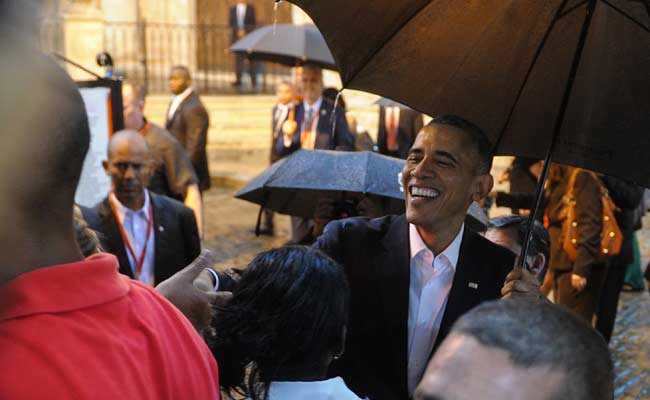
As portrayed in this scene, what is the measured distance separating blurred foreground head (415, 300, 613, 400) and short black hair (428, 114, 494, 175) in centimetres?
177

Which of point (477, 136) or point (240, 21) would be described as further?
point (240, 21)

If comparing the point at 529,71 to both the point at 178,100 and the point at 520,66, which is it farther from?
the point at 178,100

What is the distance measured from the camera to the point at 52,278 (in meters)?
1.36

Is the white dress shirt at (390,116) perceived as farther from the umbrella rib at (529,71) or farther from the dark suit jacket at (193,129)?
the umbrella rib at (529,71)

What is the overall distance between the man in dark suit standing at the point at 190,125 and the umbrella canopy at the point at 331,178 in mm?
4855

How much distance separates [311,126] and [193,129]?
4.19ft

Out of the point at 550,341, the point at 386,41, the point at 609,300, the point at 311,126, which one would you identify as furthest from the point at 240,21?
the point at 550,341

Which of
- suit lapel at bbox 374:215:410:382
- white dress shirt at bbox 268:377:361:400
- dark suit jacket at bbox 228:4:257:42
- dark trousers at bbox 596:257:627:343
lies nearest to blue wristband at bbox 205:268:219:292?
white dress shirt at bbox 268:377:361:400

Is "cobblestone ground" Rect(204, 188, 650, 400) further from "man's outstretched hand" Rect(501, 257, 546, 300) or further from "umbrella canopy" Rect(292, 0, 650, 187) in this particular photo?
"man's outstretched hand" Rect(501, 257, 546, 300)

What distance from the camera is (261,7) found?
21.6 m

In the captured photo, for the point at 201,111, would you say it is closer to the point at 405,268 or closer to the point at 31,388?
the point at 405,268

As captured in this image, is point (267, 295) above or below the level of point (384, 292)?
above

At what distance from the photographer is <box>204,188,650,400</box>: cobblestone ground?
6688mm

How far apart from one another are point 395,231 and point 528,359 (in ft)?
6.21
